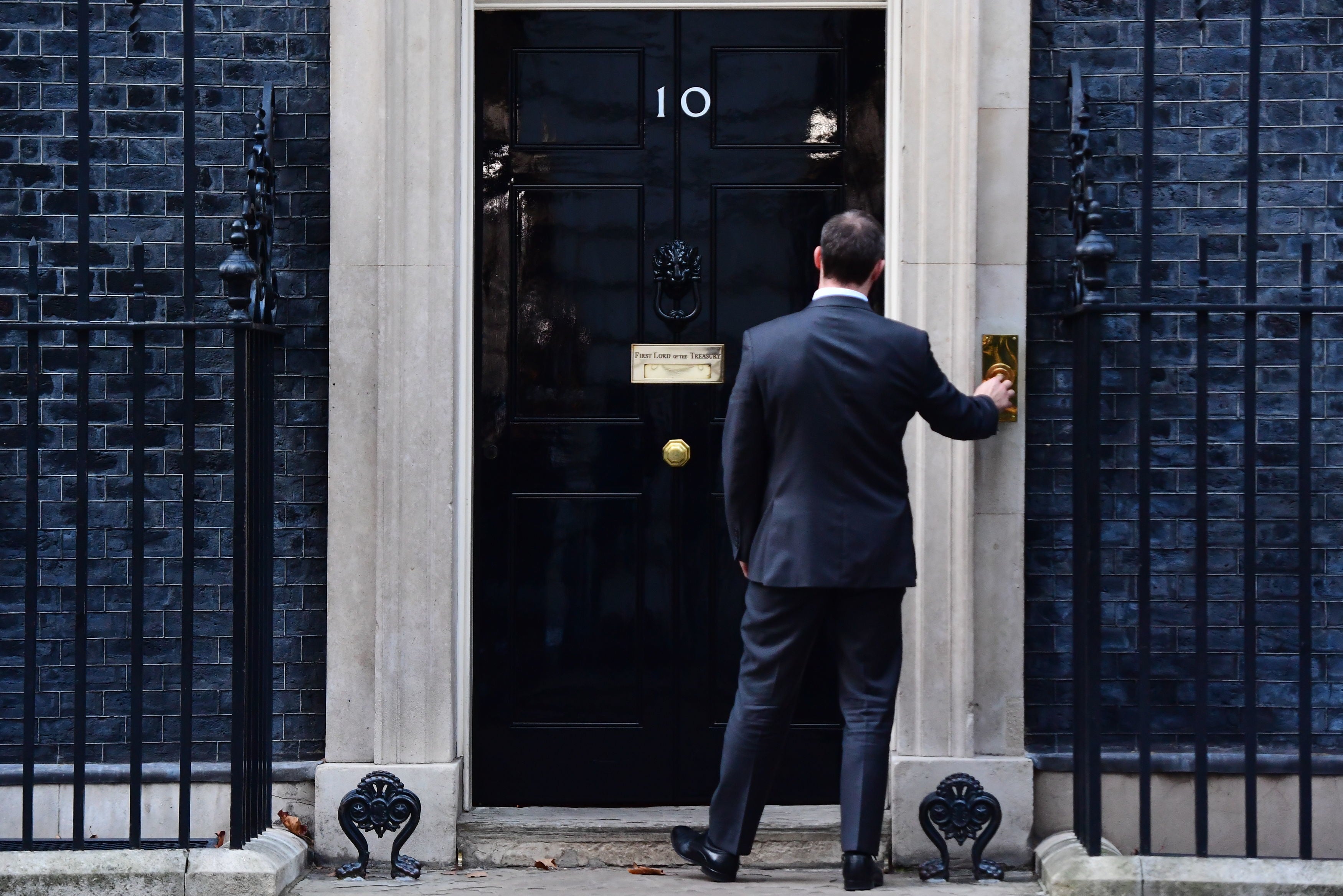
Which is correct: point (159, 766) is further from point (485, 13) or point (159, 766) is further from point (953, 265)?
point (953, 265)

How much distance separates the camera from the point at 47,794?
4.73 m

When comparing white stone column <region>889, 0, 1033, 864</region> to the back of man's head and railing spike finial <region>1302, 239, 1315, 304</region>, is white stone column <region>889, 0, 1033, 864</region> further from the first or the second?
railing spike finial <region>1302, 239, 1315, 304</region>

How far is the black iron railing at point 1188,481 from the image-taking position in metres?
4.10

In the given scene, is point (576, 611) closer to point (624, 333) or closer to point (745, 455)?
point (624, 333)

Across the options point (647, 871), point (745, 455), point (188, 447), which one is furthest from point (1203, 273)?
point (188, 447)

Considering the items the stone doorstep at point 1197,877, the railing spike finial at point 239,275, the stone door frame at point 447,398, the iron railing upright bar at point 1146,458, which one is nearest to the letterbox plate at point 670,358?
the stone door frame at point 447,398

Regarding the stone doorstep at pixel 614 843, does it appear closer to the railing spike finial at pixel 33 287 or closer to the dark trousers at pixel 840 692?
the dark trousers at pixel 840 692

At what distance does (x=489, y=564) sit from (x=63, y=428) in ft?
5.00

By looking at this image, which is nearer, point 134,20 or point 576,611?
point 134,20

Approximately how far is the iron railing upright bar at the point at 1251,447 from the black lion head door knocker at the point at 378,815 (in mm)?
2594

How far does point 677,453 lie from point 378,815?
1575 mm

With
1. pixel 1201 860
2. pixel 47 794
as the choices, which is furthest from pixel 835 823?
pixel 47 794

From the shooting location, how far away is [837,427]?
3959 mm

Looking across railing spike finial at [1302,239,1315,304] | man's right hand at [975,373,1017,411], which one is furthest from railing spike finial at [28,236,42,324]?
railing spike finial at [1302,239,1315,304]
